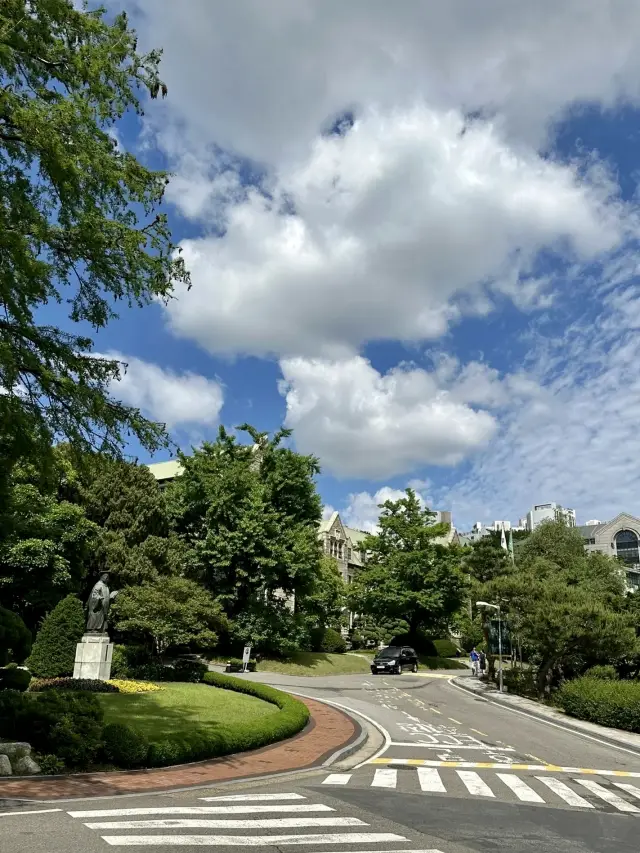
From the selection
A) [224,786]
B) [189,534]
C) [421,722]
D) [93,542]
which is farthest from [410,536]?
[224,786]

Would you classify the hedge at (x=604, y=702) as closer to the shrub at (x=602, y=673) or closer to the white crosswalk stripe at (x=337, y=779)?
the shrub at (x=602, y=673)

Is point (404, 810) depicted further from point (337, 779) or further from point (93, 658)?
point (93, 658)

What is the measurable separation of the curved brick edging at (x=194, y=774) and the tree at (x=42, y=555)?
16808mm

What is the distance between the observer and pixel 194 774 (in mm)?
11805

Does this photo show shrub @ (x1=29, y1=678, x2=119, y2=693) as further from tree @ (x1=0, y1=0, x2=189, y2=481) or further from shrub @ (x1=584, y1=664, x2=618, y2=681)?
shrub @ (x1=584, y1=664, x2=618, y2=681)

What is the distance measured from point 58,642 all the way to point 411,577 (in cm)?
3205

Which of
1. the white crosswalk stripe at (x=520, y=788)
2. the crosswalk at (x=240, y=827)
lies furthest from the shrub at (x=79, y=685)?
the white crosswalk stripe at (x=520, y=788)

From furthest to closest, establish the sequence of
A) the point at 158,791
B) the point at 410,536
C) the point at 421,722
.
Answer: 1. the point at 410,536
2. the point at 421,722
3. the point at 158,791

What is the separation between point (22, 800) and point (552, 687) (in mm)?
27153

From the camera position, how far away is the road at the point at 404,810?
7184 mm

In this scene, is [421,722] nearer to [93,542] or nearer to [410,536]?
[93,542]

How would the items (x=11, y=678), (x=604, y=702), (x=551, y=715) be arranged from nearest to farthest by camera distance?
(x=11, y=678)
(x=604, y=702)
(x=551, y=715)

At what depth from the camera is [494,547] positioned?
6400 centimetres

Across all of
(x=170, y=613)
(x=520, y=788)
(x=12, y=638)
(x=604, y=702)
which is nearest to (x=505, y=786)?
(x=520, y=788)
